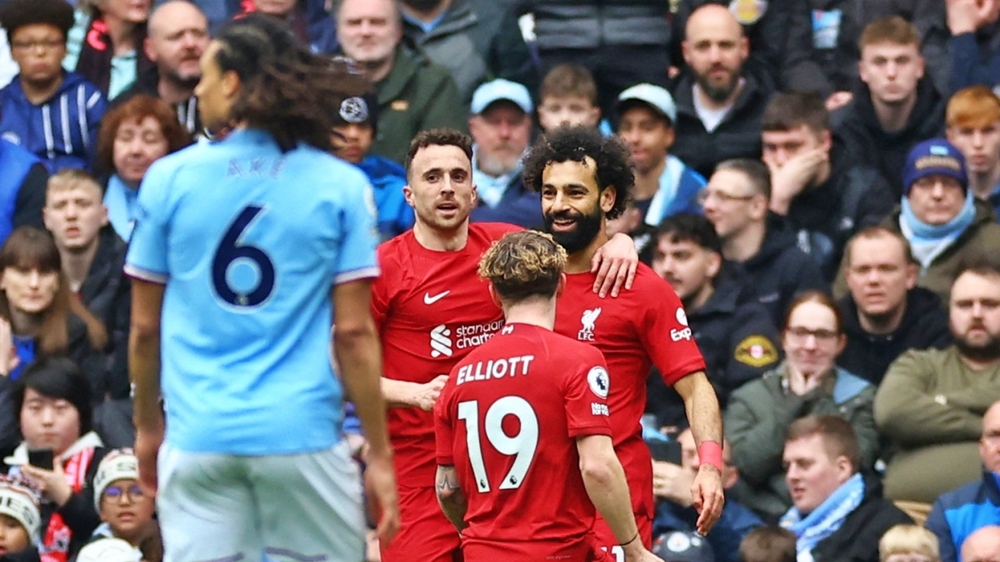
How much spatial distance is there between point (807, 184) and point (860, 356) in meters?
1.44

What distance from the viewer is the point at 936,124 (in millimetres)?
12695

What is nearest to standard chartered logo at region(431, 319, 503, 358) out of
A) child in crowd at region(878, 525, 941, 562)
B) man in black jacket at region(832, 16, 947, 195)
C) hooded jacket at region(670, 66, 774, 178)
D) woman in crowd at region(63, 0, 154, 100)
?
child in crowd at region(878, 525, 941, 562)

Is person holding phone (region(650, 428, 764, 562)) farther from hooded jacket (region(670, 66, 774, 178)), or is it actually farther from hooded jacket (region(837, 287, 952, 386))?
hooded jacket (region(670, 66, 774, 178))

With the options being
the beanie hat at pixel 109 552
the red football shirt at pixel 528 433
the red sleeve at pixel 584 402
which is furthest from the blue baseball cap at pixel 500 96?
the red sleeve at pixel 584 402

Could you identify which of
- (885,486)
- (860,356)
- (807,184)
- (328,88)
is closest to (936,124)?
(807,184)

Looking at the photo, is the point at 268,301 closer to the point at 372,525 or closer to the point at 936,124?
the point at 372,525

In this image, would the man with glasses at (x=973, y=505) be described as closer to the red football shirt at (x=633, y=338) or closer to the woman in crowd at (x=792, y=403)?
the woman in crowd at (x=792, y=403)

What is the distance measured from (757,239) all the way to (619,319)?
4040 millimetres

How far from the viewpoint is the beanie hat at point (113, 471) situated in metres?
10.3

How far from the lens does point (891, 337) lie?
1130 centimetres

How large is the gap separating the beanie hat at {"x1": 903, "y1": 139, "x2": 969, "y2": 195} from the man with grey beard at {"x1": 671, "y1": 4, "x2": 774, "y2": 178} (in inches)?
48.2

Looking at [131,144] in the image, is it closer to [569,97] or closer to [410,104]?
[410,104]

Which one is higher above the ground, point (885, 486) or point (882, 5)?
point (882, 5)

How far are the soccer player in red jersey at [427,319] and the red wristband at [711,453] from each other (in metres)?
0.90
